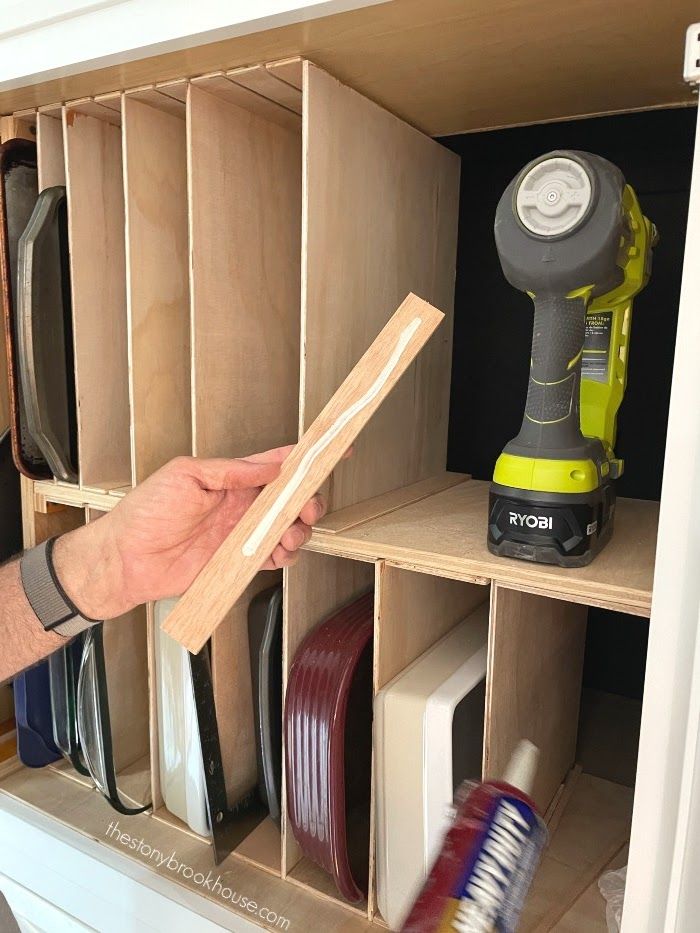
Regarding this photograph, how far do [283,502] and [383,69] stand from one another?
1.79 feet

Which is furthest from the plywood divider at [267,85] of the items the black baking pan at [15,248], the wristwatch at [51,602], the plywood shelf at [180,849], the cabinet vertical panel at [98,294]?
the plywood shelf at [180,849]

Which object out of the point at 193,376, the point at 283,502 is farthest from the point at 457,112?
the point at 283,502

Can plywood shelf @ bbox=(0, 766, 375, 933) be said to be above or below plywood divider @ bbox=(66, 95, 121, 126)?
below

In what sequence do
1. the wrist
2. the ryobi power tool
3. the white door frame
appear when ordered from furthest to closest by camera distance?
the wrist, the ryobi power tool, the white door frame

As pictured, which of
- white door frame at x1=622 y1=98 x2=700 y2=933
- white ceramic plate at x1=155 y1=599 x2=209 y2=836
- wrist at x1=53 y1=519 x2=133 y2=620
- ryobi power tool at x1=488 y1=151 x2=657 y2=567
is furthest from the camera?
white ceramic plate at x1=155 y1=599 x2=209 y2=836

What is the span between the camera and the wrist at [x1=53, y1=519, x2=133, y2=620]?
2.97 feet

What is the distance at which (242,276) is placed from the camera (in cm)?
99

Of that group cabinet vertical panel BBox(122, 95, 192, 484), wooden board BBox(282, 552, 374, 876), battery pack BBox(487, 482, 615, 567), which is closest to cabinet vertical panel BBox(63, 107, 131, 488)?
cabinet vertical panel BBox(122, 95, 192, 484)

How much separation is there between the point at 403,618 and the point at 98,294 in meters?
0.68

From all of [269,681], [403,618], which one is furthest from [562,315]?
[269,681]

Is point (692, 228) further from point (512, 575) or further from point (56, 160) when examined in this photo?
point (56, 160)

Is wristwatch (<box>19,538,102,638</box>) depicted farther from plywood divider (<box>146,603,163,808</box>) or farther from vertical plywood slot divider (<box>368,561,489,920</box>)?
vertical plywood slot divider (<box>368,561,489,920</box>)

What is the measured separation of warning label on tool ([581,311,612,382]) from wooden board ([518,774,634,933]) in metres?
0.64

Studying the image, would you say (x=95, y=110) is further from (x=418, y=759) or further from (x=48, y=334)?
Answer: (x=418, y=759)
